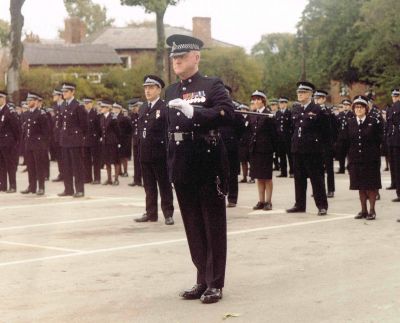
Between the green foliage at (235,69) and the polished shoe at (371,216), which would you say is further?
the green foliage at (235,69)

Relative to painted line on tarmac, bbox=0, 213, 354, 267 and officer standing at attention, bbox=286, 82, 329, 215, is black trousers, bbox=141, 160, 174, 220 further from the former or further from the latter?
officer standing at attention, bbox=286, 82, 329, 215

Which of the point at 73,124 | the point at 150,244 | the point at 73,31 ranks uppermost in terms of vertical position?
the point at 73,31

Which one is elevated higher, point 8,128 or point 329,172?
point 8,128

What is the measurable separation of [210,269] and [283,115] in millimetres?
18199

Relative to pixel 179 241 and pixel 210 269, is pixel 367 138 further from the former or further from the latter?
pixel 210 269

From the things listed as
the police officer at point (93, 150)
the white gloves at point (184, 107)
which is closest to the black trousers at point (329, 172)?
the police officer at point (93, 150)

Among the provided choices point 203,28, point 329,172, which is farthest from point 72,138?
point 203,28

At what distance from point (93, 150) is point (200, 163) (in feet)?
55.2

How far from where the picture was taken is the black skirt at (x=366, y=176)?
1498 centimetres

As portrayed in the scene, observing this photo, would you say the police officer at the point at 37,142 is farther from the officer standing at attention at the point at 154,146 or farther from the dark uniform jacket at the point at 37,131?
the officer standing at attention at the point at 154,146

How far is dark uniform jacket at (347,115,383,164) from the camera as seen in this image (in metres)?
15.1

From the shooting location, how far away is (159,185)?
48.7 feet

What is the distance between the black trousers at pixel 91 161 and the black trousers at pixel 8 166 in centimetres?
339

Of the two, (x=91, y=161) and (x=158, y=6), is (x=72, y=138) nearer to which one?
(x=91, y=161)
